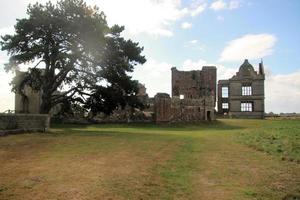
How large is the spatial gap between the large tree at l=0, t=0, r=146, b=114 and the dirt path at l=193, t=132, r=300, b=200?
67.0ft

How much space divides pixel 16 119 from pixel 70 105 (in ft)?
48.1

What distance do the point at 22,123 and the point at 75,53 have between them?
12.2 m

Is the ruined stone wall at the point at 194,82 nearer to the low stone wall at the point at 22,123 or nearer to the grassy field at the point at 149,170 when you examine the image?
the low stone wall at the point at 22,123

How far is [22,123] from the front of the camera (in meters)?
23.2

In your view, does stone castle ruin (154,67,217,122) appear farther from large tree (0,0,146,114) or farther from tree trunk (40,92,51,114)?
tree trunk (40,92,51,114)

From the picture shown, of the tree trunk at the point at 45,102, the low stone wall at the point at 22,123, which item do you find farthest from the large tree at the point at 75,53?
the low stone wall at the point at 22,123

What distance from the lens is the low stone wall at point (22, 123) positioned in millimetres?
22116

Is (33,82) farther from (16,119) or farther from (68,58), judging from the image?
(16,119)

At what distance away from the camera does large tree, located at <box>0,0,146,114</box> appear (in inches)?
1336

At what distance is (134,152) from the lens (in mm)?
15695

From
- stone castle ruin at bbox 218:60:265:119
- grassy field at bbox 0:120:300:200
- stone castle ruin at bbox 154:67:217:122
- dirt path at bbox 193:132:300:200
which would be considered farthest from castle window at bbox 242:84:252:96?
dirt path at bbox 193:132:300:200

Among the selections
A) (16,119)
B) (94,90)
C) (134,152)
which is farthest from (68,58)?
(134,152)

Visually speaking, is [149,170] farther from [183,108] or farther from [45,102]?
[183,108]

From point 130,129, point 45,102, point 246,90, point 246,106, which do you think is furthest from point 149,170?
point 246,90
